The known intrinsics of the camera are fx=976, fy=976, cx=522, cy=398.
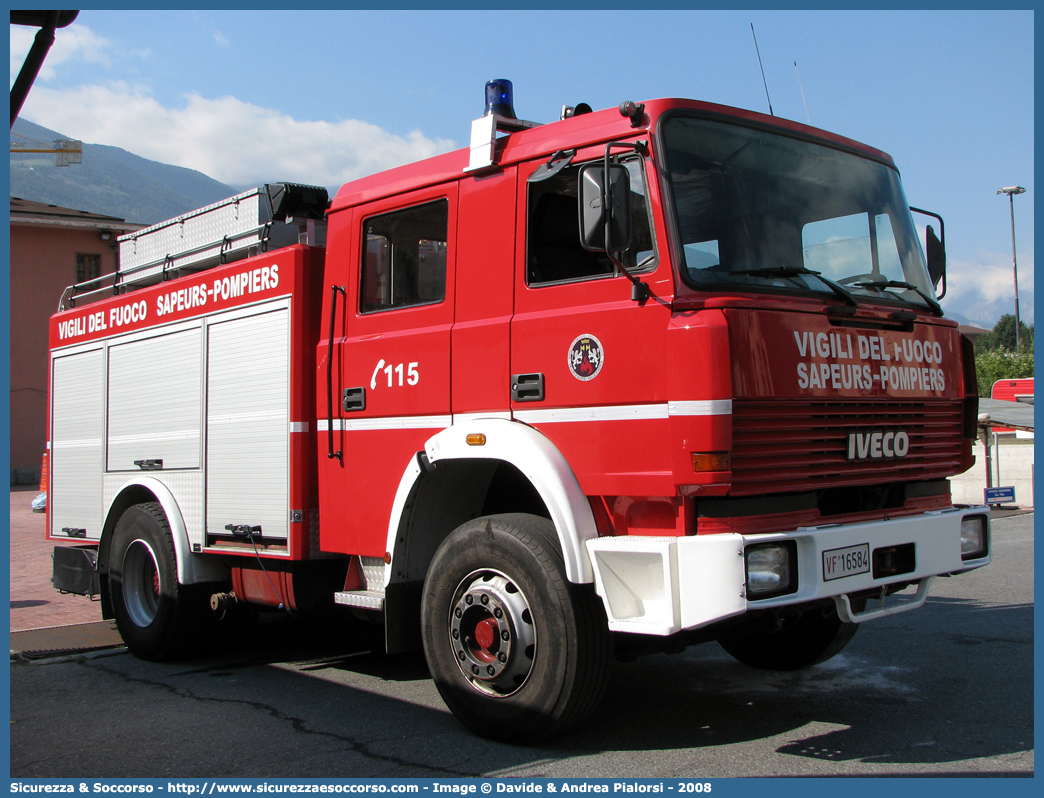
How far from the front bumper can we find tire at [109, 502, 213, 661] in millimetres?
3730

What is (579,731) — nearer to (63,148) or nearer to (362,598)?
(362,598)

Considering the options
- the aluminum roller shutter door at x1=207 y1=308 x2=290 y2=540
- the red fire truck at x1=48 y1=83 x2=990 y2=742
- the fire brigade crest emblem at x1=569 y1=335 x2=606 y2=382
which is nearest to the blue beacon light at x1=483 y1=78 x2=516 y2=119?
the red fire truck at x1=48 y1=83 x2=990 y2=742

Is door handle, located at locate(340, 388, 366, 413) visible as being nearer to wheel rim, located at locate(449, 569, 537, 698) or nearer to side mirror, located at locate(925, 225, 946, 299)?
wheel rim, located at locate(449, 569, 537, 698)

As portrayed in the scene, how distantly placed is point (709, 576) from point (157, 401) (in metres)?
4.80

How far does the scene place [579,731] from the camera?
4.84 meters

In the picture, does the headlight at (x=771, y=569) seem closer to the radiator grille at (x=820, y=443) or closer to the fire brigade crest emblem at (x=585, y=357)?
the radiator grille at (x=820, y=443)

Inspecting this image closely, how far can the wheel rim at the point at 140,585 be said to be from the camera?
7.27 meters

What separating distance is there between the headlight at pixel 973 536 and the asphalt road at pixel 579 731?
81 cm

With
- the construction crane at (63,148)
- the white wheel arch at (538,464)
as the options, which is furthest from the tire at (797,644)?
the construction crane at (63,148)

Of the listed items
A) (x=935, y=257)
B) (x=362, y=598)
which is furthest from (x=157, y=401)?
(x=935, y=257)

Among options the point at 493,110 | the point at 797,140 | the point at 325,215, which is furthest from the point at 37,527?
the point at 797,140

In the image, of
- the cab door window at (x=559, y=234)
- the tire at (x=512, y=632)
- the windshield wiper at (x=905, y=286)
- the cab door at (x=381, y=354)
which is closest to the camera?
the tire at (x=512, y=632)

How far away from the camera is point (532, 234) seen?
4875 millimetres

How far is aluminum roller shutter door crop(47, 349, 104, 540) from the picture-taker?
792 cm
